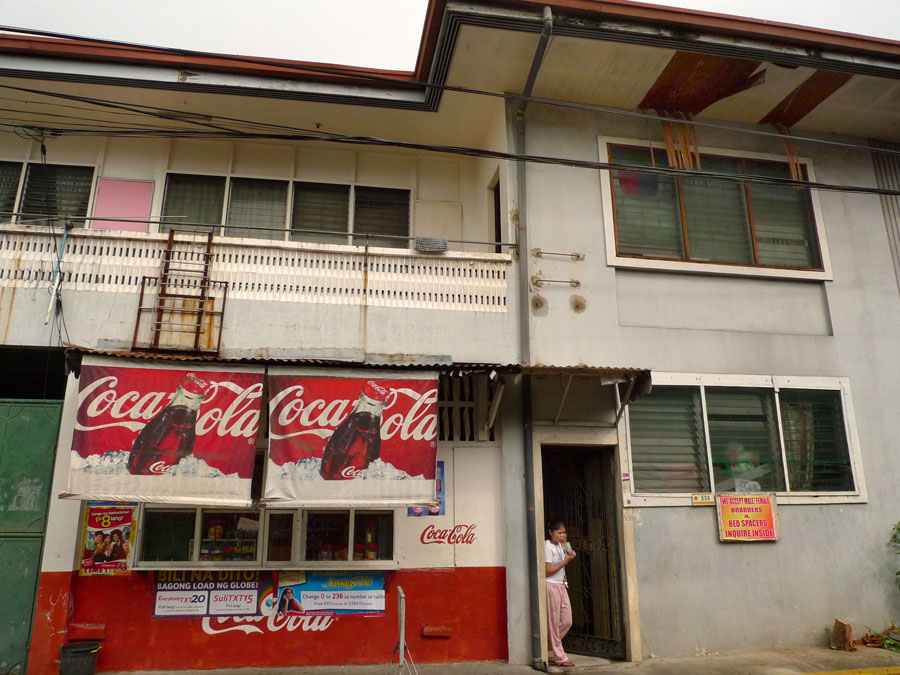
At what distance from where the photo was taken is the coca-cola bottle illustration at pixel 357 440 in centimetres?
796

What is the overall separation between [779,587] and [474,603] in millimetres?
4292

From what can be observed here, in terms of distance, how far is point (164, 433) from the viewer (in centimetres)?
770

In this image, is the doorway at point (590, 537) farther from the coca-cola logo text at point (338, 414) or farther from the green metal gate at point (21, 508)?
the green metal gate at point (21, 508)

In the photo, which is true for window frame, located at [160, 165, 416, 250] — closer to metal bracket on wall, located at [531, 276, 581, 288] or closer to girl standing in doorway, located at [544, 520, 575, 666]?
metal bracket on wall, located at [531, 276, 581, 288]

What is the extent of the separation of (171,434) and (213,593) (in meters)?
2.28

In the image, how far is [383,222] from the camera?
442 inches

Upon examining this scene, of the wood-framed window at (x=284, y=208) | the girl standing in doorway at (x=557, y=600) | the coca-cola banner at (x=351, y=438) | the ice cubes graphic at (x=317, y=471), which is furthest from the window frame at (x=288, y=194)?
the girl standing in doorway at (x=557, y=600)

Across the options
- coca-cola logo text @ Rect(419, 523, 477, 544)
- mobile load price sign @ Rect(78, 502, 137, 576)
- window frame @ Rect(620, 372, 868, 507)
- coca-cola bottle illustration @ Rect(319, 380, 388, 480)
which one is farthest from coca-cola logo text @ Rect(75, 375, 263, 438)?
window frame @ Rect(620, 372, 868, 507)

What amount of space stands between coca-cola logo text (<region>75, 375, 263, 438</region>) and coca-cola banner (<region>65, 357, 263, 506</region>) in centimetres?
1

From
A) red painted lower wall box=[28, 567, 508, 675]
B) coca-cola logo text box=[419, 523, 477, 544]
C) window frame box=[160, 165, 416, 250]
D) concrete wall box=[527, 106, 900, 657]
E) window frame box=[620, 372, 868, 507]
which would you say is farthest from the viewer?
window frame box=[160, 165, 416, 250]

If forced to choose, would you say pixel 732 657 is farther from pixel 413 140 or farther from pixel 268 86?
pixel 268 86

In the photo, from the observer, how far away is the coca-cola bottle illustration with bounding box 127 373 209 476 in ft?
24.9

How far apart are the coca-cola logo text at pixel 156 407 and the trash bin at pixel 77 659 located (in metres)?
2.57

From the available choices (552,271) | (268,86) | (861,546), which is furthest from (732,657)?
(268,86)
